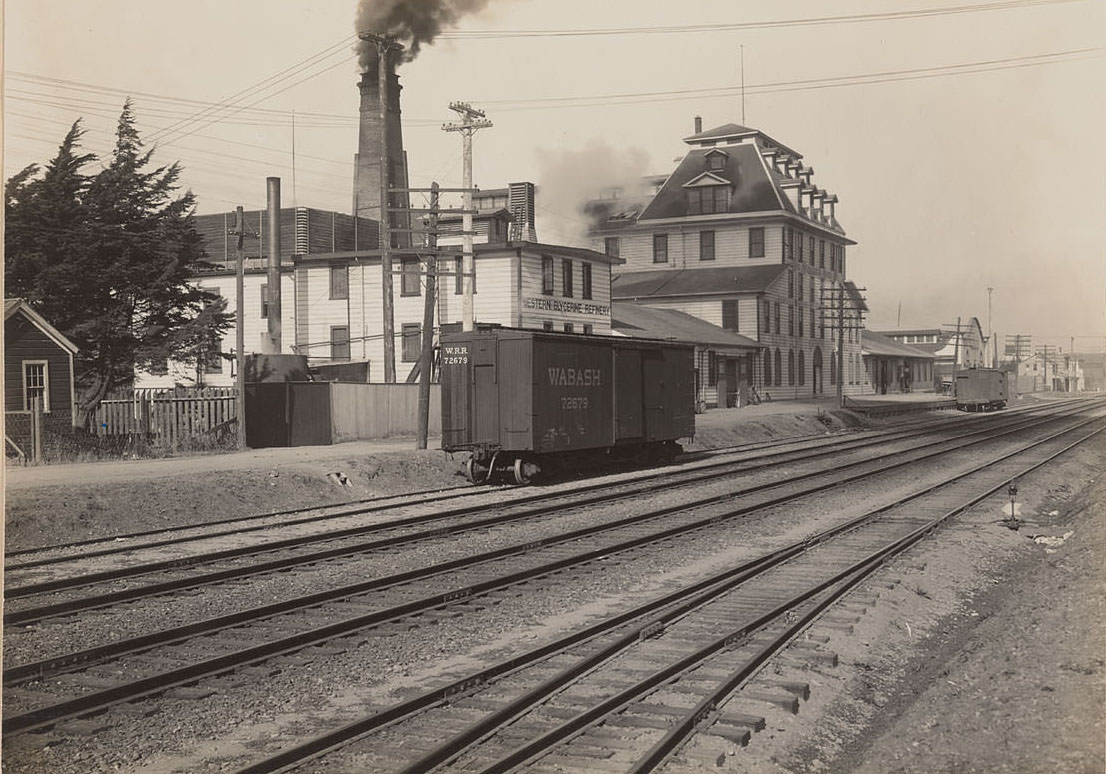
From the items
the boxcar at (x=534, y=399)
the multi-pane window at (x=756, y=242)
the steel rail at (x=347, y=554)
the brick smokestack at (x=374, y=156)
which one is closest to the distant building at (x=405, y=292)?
the brick smokestack at (x=374, y=156)

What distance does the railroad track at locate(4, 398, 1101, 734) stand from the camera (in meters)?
7.32

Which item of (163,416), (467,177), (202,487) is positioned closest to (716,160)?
(467,177)

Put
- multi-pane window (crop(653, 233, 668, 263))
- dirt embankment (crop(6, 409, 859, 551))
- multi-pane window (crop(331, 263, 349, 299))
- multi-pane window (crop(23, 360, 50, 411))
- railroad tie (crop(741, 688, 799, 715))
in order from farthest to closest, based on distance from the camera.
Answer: multi-pane window (crop(653, 233, 668, 263))
multi-pane window (crop(331, 263, 349, 299))
multi-pane window (crop(23, 360, 50, 411))
dirt embankment (crop(6, 409, 859, 551))
railroad tie (crop(741, 688, 799, 715))

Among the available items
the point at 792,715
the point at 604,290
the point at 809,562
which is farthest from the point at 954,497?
the point at 604,290

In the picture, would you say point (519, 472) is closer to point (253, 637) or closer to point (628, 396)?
point (628, 396)

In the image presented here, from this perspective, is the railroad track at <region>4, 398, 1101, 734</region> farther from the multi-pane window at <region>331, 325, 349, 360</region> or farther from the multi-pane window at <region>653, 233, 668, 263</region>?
the multi-pane window at <region>653, 233, 668, 263</region>

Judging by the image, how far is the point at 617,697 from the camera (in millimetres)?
7363

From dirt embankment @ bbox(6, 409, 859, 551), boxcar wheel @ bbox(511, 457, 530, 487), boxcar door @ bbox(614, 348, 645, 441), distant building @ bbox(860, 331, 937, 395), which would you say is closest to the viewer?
dirt embankment @ bbox(6, 409, 859, 551)

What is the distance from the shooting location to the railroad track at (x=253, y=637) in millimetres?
7323

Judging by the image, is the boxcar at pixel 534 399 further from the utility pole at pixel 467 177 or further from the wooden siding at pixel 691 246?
the wooden siding at pixel 691 246

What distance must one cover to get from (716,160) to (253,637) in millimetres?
63226

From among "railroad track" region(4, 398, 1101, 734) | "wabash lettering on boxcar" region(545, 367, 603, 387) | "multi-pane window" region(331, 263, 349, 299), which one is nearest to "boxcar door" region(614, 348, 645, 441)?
"wabash lettering on boxcar" region(545, 367, 603, 387)

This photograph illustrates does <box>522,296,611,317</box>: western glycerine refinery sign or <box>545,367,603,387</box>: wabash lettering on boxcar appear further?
<box>522,296,611,317</box>: western glycerine refinery sign

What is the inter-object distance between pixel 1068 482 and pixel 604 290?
2591cm
